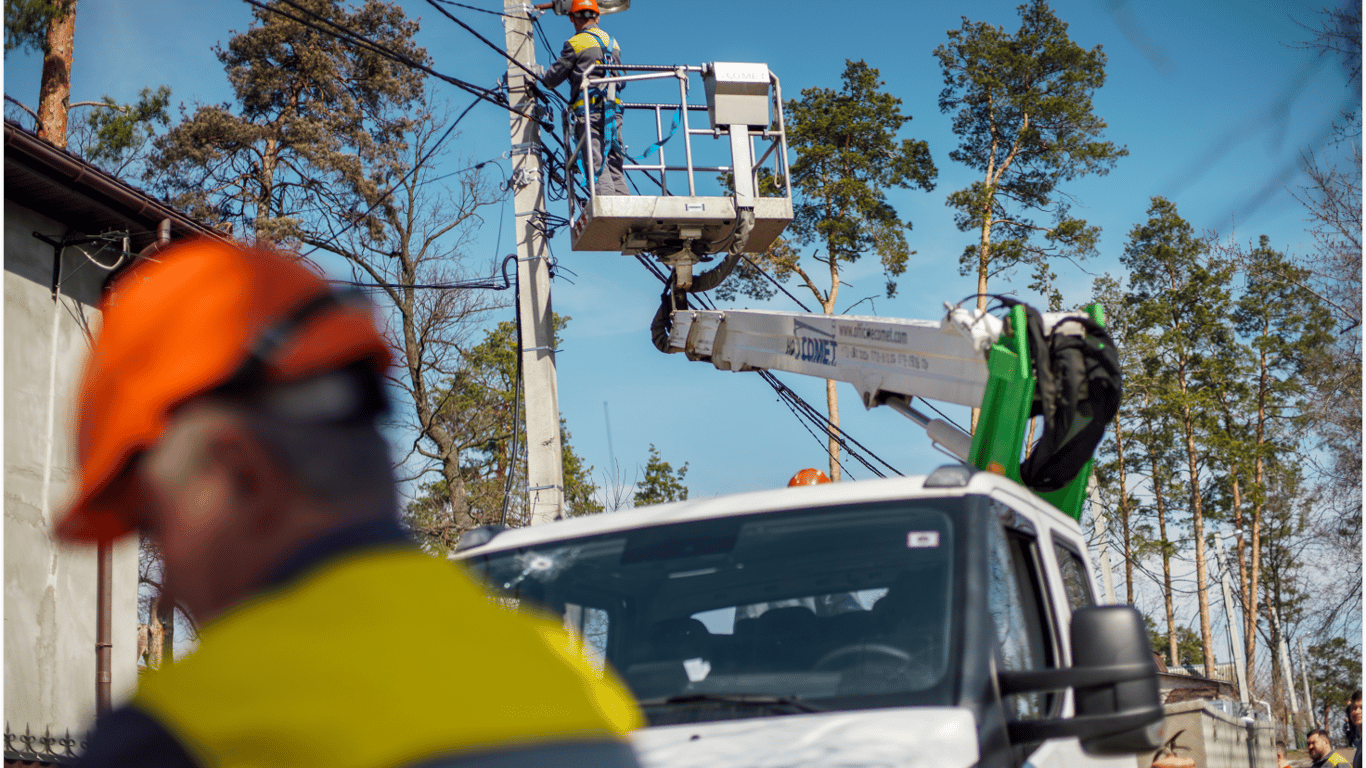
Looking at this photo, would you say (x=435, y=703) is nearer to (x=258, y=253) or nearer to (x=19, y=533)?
(x=258, y=253)

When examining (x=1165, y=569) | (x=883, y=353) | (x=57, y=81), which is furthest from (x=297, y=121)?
(x=1165, y=569)

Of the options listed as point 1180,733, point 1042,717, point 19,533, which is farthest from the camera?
point 19,533

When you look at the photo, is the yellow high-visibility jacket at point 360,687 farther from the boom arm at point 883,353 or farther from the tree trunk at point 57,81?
the tree trunk at point 57,81

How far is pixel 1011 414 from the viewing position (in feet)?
16.5

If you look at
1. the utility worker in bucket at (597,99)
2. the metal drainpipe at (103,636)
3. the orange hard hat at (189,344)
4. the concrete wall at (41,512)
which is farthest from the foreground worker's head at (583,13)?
the orange hard hat at (189,344)

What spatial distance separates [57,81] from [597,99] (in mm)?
8702

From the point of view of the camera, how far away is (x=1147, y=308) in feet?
131

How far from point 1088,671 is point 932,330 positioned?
3.34 m

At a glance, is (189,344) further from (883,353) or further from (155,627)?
(155,627)

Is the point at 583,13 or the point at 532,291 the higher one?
the point at 583,13

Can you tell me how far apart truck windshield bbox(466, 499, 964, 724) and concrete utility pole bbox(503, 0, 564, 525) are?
6.16 m

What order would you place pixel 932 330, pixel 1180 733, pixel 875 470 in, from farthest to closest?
pixel 875 470
pixel 1180 733
pixel 932 330

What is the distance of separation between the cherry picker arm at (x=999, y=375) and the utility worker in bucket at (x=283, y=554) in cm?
428

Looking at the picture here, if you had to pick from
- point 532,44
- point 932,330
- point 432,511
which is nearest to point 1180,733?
point 932,330
